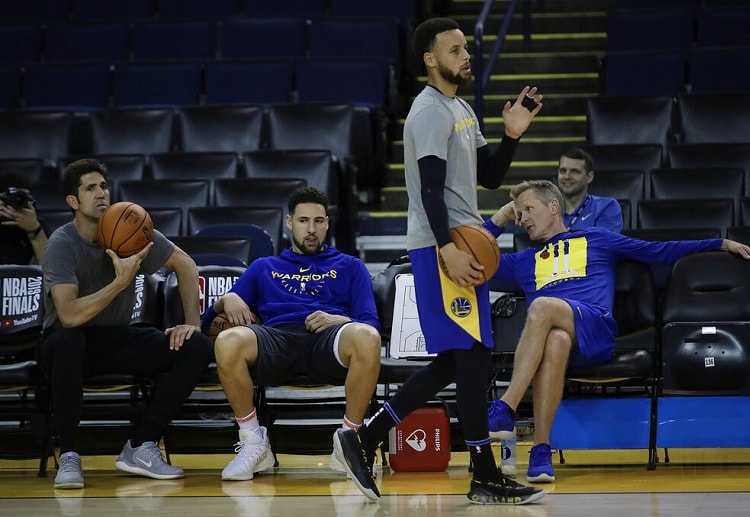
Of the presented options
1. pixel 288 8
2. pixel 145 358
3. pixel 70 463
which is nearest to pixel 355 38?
pixel 288 8

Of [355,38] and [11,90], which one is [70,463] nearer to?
[11,90]

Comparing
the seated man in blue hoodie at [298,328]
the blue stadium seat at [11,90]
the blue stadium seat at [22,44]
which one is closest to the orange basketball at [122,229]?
the seated man in blue hoodie at [298,328]

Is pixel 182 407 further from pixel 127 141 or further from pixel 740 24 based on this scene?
pixel 740 24

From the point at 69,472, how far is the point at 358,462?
124 centimetres

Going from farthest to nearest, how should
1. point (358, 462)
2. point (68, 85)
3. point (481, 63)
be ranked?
point (68, 85)
point (481, 63)
point (358, 462)

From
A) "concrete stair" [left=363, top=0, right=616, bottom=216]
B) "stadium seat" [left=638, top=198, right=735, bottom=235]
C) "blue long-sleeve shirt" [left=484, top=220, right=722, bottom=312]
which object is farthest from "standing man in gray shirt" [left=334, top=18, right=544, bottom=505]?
"concrete stair" [left=363, top=0, right=616, bottom=216]

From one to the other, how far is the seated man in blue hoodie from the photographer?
1233 mm

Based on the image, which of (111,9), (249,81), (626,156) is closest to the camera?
(626,156)

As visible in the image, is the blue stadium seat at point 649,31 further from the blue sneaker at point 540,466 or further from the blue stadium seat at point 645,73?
the blue sneaker at point 540,466

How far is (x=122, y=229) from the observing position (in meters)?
4.75

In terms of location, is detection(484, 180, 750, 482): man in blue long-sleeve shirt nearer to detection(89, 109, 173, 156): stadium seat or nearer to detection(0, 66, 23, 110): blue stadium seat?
detection(89, 109, 173, 156): stadium seat

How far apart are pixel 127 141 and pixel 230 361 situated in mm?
3765

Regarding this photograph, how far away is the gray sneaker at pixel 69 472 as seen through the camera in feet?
14.5

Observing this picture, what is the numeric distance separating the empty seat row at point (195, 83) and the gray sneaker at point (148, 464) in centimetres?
412
